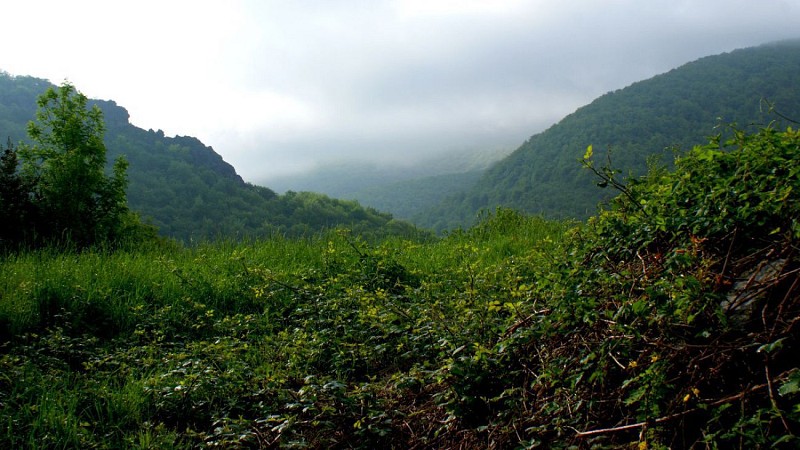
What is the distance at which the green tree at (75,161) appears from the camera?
43.7 ft

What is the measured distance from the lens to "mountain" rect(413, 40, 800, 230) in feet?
311

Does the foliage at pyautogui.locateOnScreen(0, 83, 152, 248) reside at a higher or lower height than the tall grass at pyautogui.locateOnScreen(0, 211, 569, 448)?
higher

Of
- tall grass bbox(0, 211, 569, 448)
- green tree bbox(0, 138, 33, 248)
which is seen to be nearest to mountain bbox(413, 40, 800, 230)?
green tree bbox(0, 138, 33, 248)

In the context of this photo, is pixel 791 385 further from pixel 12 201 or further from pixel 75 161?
pixel 75 161

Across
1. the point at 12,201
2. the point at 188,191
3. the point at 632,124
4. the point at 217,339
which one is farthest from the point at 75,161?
the point at 632,124

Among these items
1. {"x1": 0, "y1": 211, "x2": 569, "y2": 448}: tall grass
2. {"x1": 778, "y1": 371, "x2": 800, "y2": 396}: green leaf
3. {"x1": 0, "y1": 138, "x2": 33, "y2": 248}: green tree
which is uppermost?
{"x1": 0, "y1": 138, "x2": 33, "y2": 248}: green tree

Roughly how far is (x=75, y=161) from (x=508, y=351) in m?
14.2

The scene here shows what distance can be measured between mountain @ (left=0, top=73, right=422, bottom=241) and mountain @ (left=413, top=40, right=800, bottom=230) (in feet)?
107

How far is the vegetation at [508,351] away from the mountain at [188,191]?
4170cm

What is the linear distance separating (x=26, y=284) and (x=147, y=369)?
225 cm

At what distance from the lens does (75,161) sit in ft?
45.8

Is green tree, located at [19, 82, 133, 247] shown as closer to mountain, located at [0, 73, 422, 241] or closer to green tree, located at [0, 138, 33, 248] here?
green tree, located at [0, 138, 33, 248]

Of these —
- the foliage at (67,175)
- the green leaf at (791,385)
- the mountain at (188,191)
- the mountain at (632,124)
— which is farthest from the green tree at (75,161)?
the mountain at (632,124)

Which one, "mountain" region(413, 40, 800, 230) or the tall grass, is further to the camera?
"mountain" region(413, 40, 800, 230)
